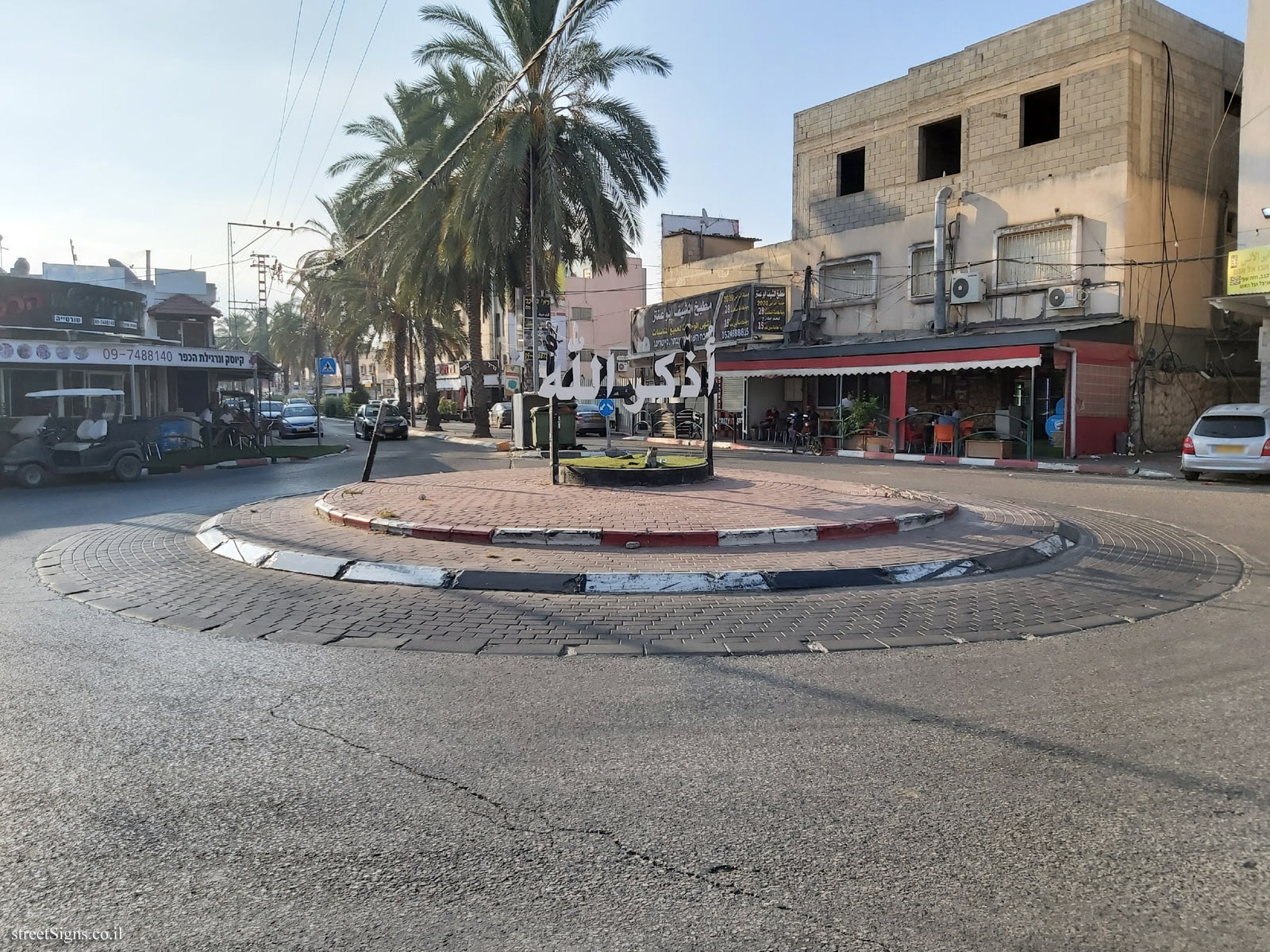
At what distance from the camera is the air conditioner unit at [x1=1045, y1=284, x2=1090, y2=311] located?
23953 millimetres

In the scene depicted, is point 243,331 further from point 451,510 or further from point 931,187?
point 451,510

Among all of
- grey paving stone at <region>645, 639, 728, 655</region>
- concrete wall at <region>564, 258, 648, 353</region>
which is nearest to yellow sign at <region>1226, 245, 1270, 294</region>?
grey paving stone at <region>645, 639, 728, 655</region>

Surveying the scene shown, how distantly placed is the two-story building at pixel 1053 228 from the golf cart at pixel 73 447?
20.6m

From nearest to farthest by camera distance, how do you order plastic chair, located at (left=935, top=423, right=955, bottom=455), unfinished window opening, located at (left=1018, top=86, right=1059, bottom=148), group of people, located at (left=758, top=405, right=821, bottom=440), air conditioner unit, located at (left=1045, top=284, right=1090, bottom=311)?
air conditioner unit, located at (left=1045, top=284, right=1090, bottom=311), plastic chair, located at (left=935, top=423, right=955, bottom=455), unfinished window opening, located at (left=1018, top=86, right=1059, bottom=148), group of people, located at (left=758, top=405, right=821, bottom=440)

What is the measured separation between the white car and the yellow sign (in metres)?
4.44

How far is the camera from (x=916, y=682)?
5.11m

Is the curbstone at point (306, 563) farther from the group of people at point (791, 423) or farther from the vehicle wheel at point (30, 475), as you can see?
the group of people at point (791, 423)

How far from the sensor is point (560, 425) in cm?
2252

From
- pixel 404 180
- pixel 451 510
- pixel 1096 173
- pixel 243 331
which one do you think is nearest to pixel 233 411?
pixel 404 180

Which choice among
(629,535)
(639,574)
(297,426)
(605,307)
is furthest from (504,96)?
(605,307)

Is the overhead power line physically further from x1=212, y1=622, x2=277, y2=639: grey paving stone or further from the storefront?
the storefront

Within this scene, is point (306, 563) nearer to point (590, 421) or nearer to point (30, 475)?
point (30, 475)

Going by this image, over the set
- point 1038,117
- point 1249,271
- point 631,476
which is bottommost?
point 631,476

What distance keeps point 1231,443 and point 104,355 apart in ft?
88.8
